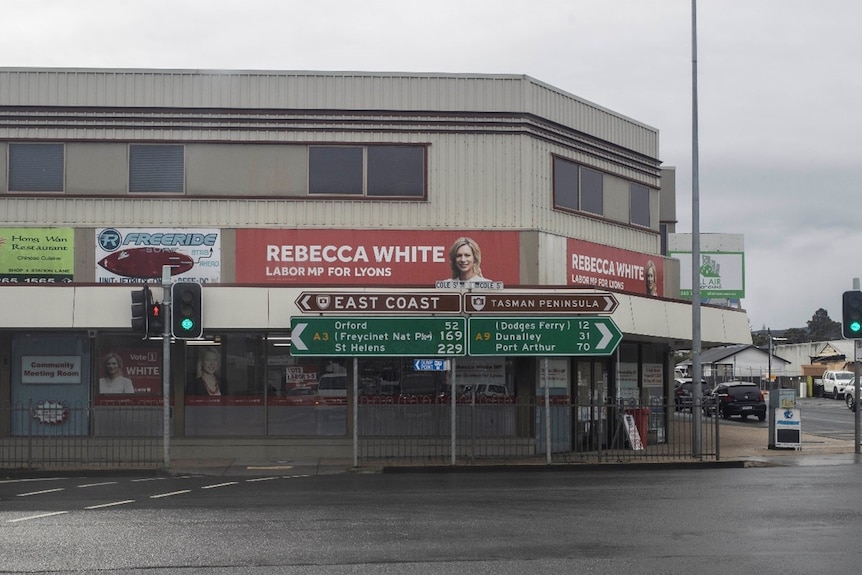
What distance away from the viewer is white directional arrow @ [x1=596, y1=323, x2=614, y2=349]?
21.8 meters

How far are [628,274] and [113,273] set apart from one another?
1233cm

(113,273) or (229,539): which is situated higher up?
(113,273)

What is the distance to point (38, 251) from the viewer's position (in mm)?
23547

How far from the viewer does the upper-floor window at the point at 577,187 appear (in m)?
25.4

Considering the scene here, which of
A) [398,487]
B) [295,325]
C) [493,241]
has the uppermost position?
[493,241]

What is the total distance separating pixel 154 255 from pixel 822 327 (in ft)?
446

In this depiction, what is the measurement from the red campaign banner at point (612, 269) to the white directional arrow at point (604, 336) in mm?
2650

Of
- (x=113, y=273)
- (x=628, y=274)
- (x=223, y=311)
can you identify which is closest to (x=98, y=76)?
(x=113, y=273)

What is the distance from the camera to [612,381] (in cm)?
2639

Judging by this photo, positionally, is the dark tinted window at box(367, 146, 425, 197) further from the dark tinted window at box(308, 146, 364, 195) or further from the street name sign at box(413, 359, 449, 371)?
the street name sign at box(413, 359, 449, 371)

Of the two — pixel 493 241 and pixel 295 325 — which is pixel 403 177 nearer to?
pixel 493 241

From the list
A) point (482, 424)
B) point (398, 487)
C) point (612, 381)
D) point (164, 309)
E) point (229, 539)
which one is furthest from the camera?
point (612, 381)

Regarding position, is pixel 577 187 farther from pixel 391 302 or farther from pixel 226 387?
pixel 226 387

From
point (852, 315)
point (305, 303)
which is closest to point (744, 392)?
point (852, 315)
